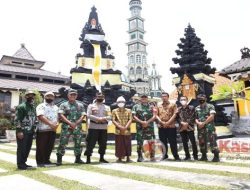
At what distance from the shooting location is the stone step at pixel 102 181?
142 inches

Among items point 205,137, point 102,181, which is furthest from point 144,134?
point 102,181

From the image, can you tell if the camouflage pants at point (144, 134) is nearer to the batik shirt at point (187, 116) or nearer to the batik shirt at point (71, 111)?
the batik shirt at point (187, 116)

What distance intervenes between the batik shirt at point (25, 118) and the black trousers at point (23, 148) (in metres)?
0.16

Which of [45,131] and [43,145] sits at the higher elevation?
[45,131]

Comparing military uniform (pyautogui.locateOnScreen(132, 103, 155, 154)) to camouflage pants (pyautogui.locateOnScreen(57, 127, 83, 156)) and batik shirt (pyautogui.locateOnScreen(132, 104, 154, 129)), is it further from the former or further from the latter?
camouflage pants (pyautogui.locateOnScreen(57, 127, 83, 156))

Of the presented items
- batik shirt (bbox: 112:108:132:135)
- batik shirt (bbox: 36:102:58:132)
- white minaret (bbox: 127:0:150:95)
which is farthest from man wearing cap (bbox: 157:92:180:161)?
white minaret (bbox: 127:0:150:95)

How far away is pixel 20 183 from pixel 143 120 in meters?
3.73

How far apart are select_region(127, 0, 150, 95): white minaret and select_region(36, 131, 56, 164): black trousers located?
84611mm

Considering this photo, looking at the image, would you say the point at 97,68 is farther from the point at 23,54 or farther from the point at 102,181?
the point at 23,54

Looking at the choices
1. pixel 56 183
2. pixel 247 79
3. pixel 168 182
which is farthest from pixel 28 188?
pixel 247 79

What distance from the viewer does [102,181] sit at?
4055 mm

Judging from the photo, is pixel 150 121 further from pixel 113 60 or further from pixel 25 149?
pixel 113 60

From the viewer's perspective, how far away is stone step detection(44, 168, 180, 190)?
3.61m

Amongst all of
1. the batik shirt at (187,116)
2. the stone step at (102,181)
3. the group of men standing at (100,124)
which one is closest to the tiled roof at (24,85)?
the group of men standing at (100,124)
